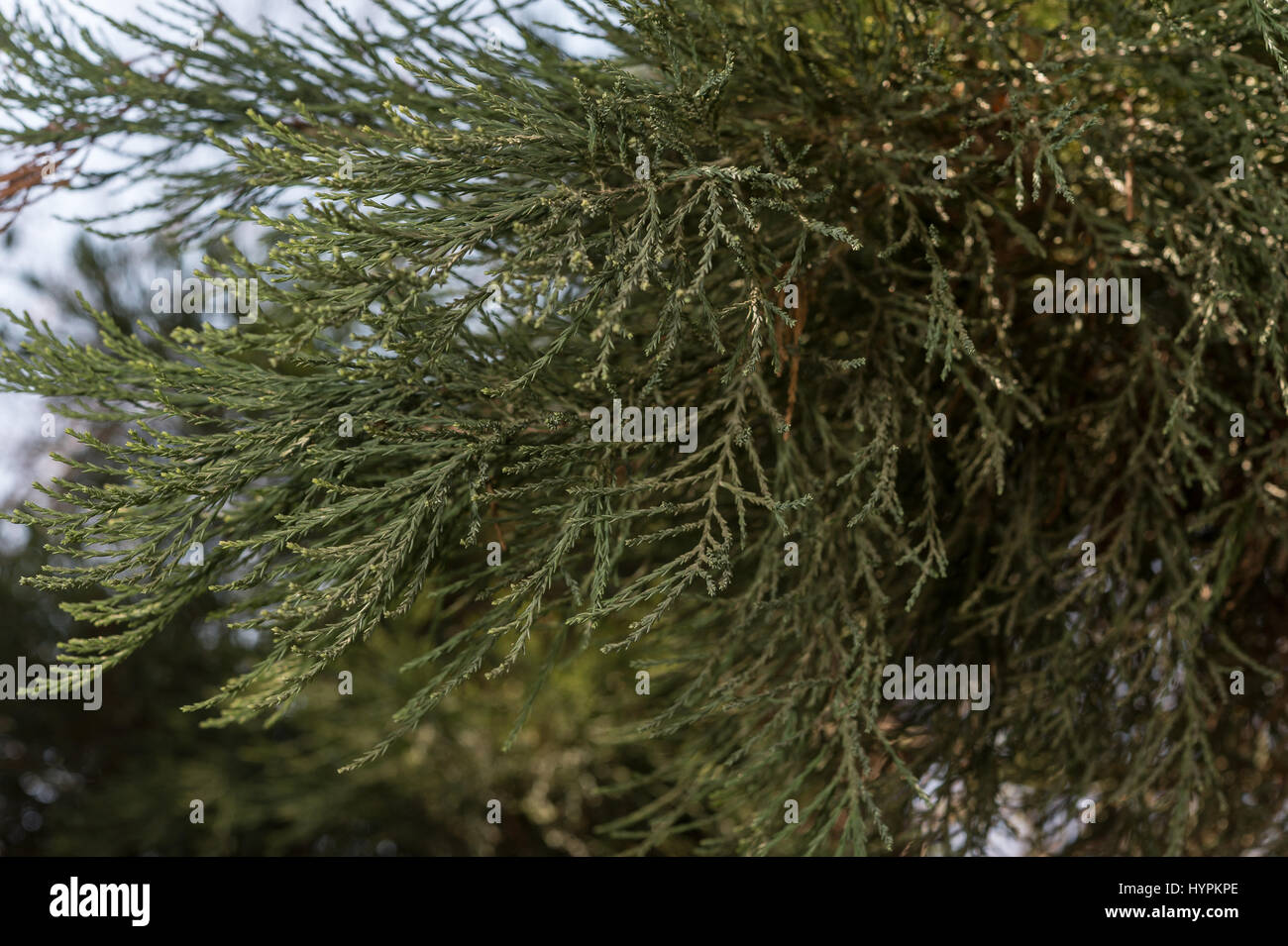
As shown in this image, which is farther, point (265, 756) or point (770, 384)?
point (265, 756)

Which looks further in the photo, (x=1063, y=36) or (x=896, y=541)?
(x=1063, y=36)

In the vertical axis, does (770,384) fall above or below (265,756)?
above

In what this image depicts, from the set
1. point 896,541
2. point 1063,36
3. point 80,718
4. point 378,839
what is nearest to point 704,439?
point 896,541

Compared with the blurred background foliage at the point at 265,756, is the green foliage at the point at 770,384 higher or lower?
higher

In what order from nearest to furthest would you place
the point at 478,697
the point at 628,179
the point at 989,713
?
the point at 628,179 < the point at 989,713 < the point at 478,697

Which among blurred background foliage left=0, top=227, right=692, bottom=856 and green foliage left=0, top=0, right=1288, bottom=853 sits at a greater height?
green foliage left=0, top=0, right=1288, bottom=853

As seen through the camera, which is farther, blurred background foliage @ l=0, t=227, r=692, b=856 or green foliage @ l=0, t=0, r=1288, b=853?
blurred background foliage @ l=0, t=227, r=692, b=856

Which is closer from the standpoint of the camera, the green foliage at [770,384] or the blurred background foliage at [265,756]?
the green foliage at [770,384]

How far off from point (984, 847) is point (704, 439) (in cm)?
88

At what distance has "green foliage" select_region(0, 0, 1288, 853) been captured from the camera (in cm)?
109

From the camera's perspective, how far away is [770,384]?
1.42m

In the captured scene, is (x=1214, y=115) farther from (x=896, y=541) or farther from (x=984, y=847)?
(x=984, y=847)

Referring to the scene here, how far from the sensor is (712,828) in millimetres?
3086

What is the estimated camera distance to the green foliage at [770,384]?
1.09 metres
